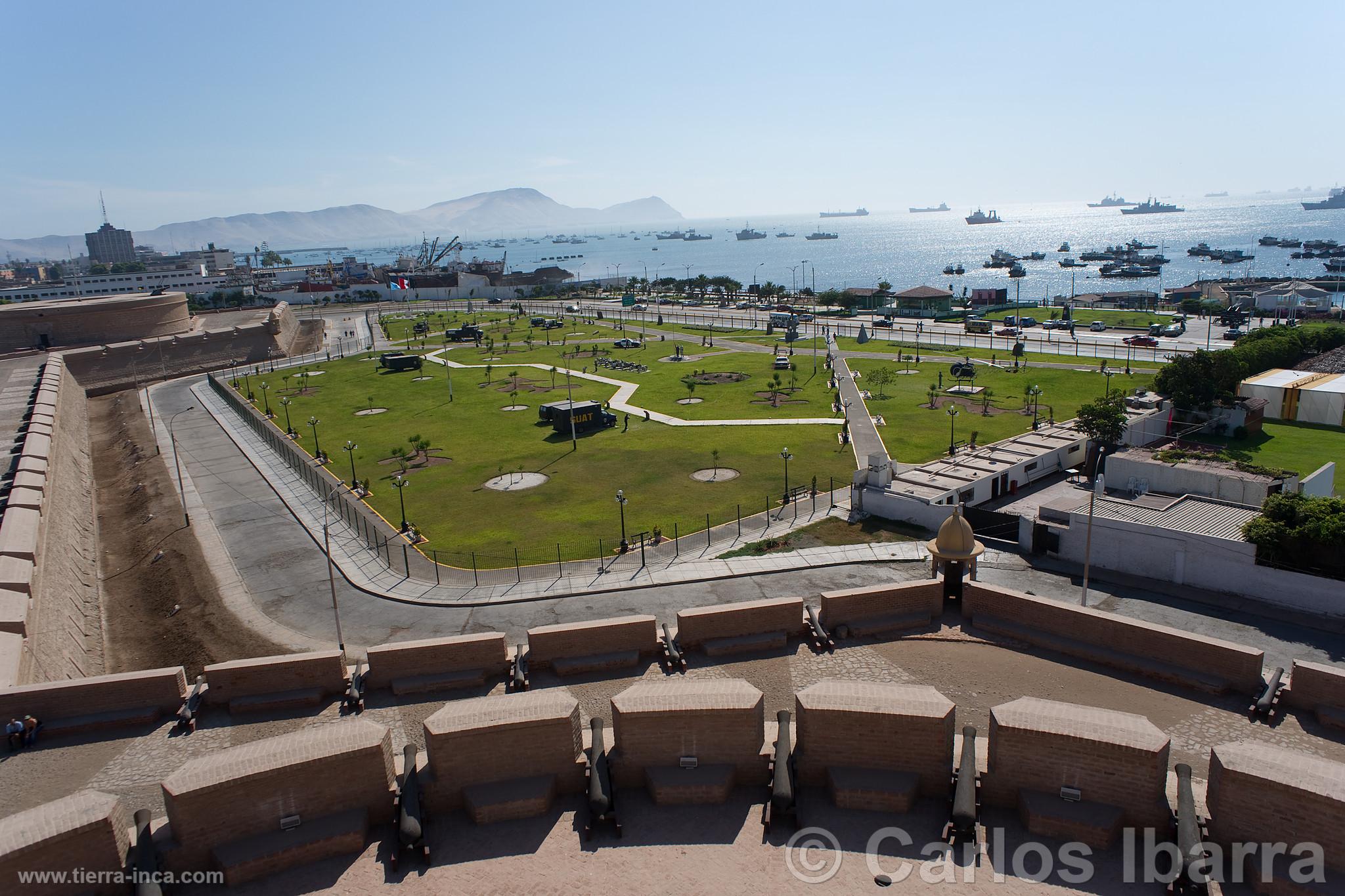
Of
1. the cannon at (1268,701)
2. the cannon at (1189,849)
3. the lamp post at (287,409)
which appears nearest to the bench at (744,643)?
the cannon at (1189,849)

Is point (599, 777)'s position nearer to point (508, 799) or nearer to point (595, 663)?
point (508, 799)

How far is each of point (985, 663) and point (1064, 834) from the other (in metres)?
5.96

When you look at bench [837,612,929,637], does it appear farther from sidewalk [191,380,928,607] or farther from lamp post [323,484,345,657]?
lamp post [323,484,345,657]

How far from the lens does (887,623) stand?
66.7ft

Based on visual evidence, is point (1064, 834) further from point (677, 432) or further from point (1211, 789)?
point (677, 432)

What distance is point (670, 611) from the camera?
2686 centimetres

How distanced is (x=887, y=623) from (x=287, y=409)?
183 ft

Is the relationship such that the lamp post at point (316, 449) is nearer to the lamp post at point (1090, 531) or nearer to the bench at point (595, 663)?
the bench at point (595, 663)

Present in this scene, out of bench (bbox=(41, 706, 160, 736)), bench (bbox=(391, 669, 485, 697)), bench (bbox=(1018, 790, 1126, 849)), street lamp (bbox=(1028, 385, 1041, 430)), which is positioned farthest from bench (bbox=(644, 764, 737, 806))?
street lamp (bbox=(1028, 385, 1041, 430))

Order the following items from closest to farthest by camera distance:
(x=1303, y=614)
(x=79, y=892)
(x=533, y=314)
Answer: (x=79, y=892)
(x=1303, y=614)
(x=533, y=314)

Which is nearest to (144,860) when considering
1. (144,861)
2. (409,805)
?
(144,861)

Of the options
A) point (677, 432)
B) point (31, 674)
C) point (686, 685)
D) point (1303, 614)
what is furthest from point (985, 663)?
point (677, 432)

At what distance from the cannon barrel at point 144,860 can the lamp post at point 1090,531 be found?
76.4ft

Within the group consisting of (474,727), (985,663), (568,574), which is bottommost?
(568,574)
